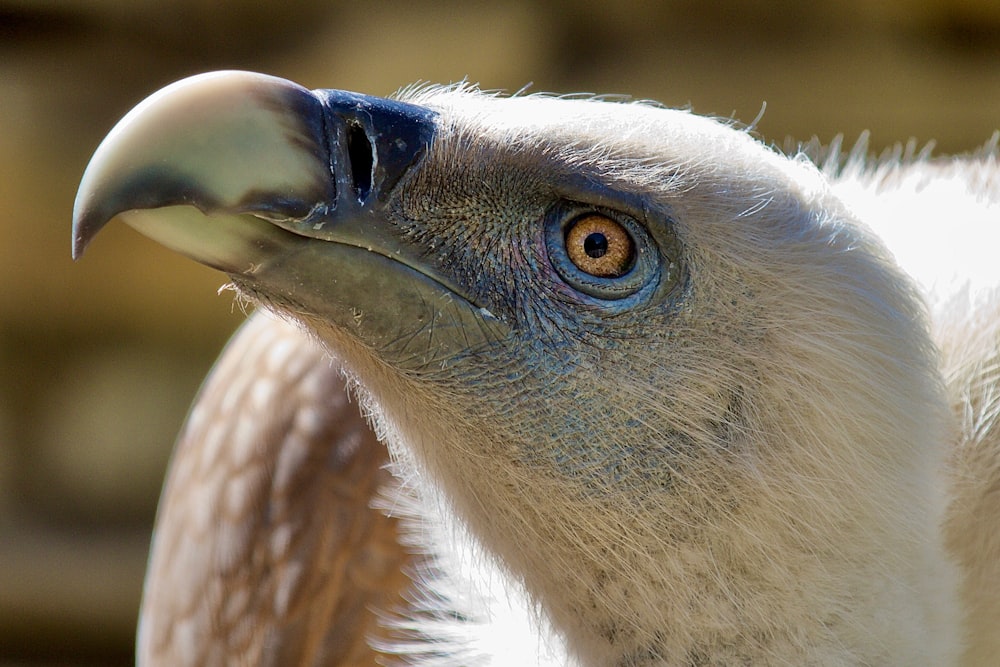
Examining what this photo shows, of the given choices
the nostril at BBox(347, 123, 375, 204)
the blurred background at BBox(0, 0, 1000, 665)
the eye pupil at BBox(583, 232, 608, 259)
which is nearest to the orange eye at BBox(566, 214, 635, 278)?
the eye pupil at BBox(583, 232, 608, 259)

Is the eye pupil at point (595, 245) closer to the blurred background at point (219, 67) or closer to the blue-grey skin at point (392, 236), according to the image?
the blue-grey skin at point (392, 236)

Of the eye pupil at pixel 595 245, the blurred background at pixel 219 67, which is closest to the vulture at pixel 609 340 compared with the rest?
the eye pupil at pixel 595 245

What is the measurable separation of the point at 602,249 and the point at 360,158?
0.22 meters

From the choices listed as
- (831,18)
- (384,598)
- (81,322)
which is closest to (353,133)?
(384,598)

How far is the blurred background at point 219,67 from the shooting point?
10.2ft

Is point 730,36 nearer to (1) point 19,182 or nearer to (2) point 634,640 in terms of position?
(1) point 19,182

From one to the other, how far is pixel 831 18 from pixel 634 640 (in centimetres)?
236

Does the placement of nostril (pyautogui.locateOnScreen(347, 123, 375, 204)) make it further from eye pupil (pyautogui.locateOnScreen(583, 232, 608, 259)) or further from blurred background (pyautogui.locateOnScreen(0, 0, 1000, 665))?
blurred background (pyautogui.locateOnScreen(0, 0, 1000, 665))

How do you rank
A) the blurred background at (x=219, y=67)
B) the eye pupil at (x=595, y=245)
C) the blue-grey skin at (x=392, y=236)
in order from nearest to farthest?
the blue-grey skin at (x=392, y=236) < the eye pupil at (x=595, y=245) < the blurred background at (x=219, y=67)

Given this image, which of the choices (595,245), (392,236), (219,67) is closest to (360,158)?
(392,236)

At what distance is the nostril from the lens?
1.01 m

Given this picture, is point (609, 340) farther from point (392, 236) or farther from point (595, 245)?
point (392, 236)

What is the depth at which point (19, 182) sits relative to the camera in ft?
10.5

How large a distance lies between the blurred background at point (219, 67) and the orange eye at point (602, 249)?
2003mm
